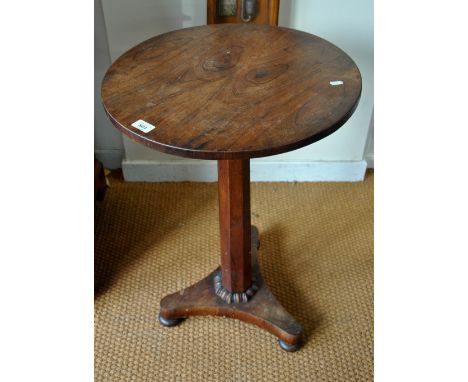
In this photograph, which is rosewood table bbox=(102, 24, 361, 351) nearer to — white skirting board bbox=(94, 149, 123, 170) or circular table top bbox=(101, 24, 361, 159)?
circular table top bbox=(101, 24, 361, 159)

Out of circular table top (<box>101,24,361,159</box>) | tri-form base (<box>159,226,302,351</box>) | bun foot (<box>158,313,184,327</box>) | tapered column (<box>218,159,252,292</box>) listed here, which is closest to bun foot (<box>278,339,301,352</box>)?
tri-form base (<box>159,226,302,351</box>)

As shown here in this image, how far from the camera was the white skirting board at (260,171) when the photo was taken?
226cm

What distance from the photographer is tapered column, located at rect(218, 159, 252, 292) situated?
135 centimetres

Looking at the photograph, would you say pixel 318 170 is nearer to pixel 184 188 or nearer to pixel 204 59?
pixel 184 188

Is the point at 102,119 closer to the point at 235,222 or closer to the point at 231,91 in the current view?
the point at 235,222

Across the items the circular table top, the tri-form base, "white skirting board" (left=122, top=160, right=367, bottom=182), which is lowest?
the tri-form base

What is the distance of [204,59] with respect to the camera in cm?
135

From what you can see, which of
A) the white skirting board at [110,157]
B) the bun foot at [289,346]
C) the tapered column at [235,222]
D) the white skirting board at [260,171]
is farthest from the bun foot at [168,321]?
the white skirting board at [110,157]

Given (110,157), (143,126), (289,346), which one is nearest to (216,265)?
(289,346)

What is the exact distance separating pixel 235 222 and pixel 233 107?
0.45 metres

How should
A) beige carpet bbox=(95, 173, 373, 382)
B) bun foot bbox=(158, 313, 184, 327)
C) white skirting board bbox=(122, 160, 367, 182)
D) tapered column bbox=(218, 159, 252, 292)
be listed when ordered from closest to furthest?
1. tapered column bbox=(218, 159, 252, 292)
2. beige carpet bbox=(95, 173, 373, 382)
3. bun foot bbox=(158, 313, 184, 327)
4. white skirting board bbox=(122, 160, 367, 182)

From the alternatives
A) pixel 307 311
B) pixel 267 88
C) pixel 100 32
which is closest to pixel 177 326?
pixel 307 311

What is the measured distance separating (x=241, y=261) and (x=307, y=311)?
1.17ft

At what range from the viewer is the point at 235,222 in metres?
1.46
